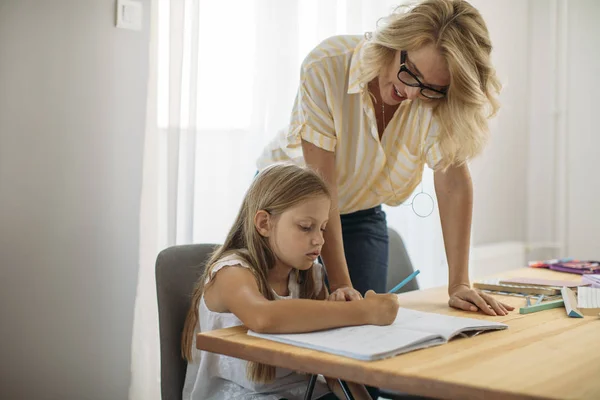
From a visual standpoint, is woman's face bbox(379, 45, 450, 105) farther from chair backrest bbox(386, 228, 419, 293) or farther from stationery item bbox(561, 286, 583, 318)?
chair backrest bbox(386, 228, 419, 293)

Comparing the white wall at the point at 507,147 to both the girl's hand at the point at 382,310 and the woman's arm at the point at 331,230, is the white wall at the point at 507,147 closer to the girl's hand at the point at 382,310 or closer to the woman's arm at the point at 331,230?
the woman's arm at the point at 331,230

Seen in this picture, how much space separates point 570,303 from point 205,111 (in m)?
1.19

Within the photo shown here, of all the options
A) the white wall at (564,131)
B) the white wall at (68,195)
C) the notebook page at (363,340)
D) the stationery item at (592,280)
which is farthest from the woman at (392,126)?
the white wall at (564,131)

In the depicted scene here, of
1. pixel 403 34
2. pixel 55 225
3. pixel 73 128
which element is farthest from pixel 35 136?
pixel 403 34

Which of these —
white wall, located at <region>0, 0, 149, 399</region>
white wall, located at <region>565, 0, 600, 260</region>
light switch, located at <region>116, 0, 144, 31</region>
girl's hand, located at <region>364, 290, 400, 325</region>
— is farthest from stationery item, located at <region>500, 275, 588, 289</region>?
white wall, located at <region>565, 0, 600, 260</region>

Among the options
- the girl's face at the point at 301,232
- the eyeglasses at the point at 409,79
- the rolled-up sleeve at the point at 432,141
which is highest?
the eyeglasses at the point at 409,79

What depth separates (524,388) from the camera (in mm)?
819

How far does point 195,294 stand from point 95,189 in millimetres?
697

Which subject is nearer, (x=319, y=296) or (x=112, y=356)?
(x=319, y=296)

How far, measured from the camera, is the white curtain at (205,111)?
2.04 meters

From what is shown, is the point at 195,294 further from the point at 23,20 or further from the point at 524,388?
the point at 23,20

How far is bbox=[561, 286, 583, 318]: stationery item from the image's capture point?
1363 mm

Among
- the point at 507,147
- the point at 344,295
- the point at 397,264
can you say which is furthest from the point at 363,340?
the point at 507,147

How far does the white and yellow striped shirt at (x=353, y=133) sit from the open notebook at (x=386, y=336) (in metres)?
0.51
